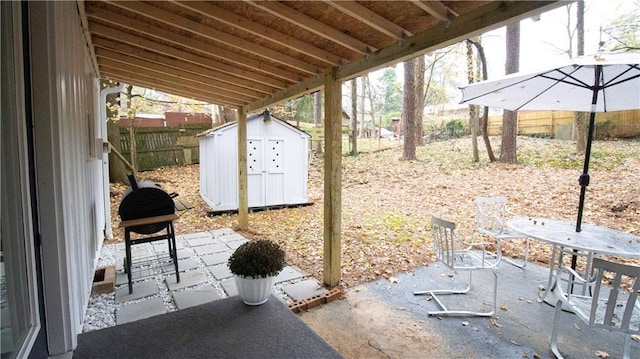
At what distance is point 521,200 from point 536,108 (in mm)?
3635

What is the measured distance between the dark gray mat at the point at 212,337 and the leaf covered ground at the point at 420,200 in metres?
1.22

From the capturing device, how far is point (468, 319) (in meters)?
2.71

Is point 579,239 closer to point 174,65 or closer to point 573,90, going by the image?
point 573,90

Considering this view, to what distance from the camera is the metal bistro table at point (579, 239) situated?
2312mm

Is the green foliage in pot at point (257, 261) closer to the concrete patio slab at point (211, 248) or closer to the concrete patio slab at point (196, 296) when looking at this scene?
the concrete patio slab at point (196, 296)

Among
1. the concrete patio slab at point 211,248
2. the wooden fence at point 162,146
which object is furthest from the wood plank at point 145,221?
the wooden fence at point 162,146

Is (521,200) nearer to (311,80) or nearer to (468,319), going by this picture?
(468,319)

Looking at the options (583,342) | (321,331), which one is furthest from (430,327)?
(583,342)

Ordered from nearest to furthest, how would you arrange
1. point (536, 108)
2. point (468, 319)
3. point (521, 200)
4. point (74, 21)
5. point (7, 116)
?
point (7, 116)
point (74, 21)
point (468, 319)
point (536, 108)
point (521, 200)

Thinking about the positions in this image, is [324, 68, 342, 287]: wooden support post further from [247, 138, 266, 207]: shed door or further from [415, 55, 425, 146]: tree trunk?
[415, 55, 425, 146]: tree trunk

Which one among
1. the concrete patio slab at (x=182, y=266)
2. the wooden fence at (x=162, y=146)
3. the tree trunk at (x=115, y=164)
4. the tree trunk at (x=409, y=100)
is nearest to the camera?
the concrete patio slab at (x=182, y=266)

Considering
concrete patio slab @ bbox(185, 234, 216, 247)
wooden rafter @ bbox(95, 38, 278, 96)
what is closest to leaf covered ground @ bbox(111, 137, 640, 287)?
concrete patio slab @ bbox(185, 234, 216, 247)

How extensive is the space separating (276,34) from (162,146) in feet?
33.2

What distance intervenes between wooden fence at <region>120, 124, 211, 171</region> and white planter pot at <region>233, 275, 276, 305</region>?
29.7ft
